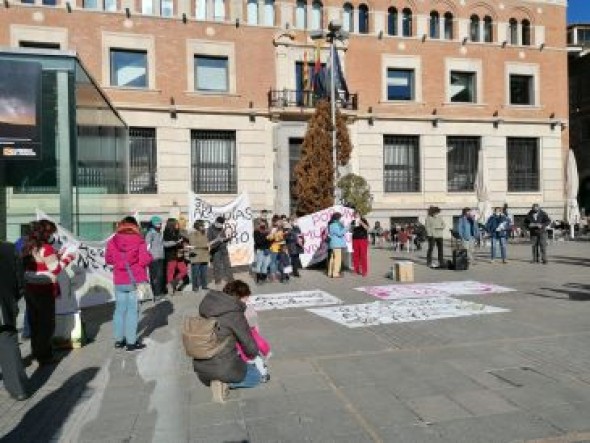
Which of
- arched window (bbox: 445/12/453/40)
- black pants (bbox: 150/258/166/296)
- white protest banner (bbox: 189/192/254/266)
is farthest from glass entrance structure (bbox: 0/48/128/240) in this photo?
arched window (bbox: 445/12/453/40)

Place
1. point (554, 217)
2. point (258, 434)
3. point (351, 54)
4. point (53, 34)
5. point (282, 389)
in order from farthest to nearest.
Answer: point (554, 217) < point (351, 54) < point (53, 34) < point (282, 389) < point (258, 434)

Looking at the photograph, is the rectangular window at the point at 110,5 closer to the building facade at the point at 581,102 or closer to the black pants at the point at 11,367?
the black pants at the point at 11,367

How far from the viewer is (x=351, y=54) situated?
95.4 ft

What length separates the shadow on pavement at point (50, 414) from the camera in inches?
184

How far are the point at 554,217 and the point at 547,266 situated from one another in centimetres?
1779

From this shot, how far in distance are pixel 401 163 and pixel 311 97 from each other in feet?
20.3

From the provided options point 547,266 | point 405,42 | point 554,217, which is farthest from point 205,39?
Result: point 554,217

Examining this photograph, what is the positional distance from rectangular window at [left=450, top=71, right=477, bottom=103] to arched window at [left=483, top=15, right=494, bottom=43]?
94.9 inches


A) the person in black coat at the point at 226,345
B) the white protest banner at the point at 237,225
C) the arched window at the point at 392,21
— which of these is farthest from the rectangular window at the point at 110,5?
the person in black coat at the point at 226,345

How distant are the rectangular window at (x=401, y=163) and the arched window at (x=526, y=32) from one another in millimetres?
9229

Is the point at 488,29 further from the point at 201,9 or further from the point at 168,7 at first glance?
the point at 168,7

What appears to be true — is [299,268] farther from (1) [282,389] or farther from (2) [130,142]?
(2) [130,142]

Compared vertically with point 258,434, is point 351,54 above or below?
above

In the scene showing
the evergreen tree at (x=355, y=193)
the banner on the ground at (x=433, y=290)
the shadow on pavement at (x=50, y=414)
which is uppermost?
the evergreen tree at (x=355, y=193)
